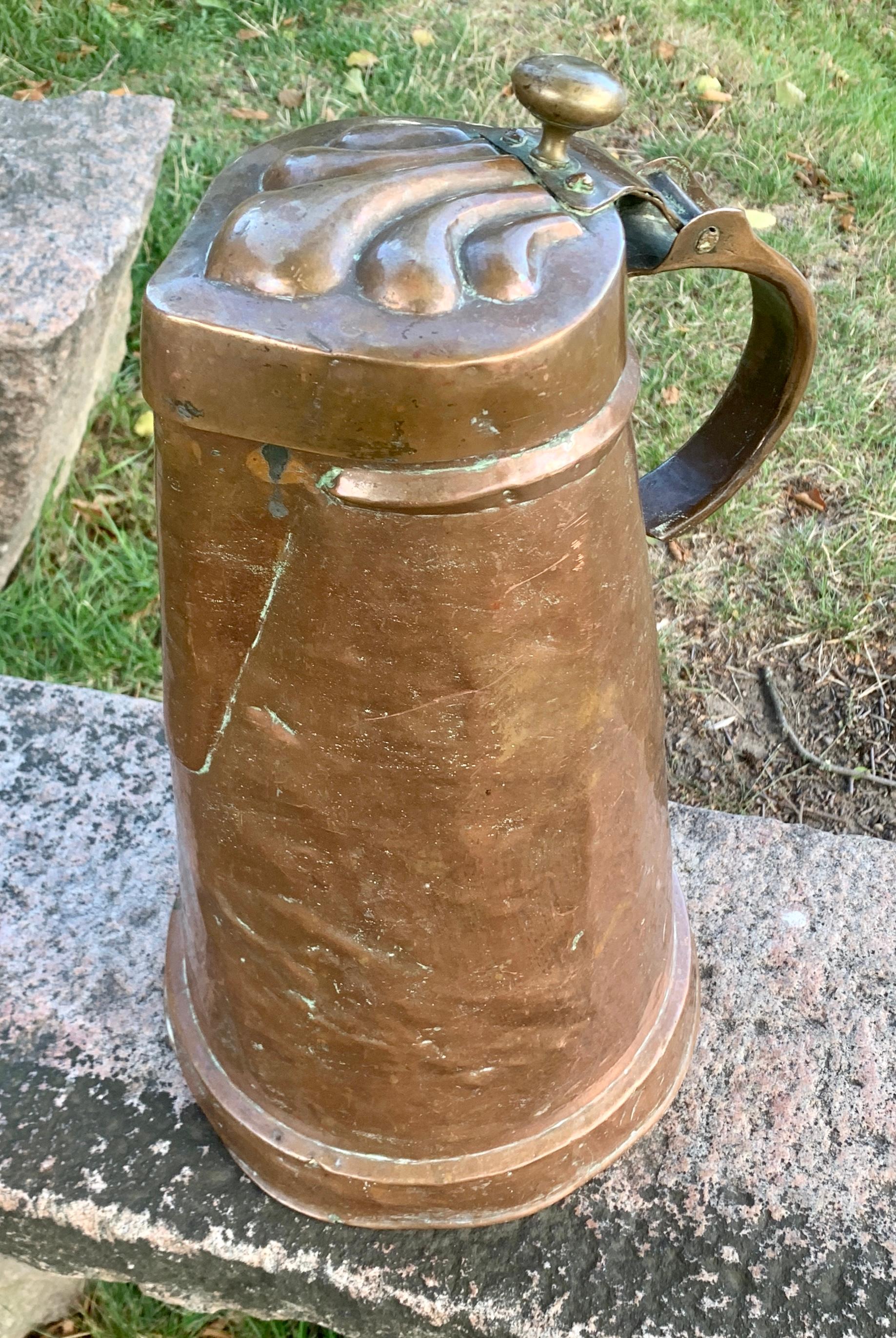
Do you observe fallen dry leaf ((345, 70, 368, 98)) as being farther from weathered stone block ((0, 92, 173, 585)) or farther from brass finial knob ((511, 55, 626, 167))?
brass finial knob ((511, 55, 626, 167))

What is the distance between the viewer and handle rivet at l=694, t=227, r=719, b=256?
826 millimetres

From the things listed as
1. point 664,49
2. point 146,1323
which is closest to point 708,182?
point 664,49

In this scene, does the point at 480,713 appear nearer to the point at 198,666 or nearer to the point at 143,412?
the point at 198,666

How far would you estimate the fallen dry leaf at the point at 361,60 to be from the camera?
312 cm

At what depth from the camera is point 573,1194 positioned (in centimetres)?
117

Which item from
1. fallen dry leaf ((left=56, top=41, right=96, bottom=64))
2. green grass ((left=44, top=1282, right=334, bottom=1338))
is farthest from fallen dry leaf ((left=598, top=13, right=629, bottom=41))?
green grass ((left=44, top=1282, right=334, bottom=1338))

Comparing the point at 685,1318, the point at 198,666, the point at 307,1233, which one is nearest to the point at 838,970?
the point at 685,1318

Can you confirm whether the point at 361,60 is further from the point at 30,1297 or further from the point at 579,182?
A: the point at 30,1297

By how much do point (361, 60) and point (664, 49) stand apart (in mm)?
929

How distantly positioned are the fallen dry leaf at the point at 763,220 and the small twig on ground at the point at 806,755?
49.5 inches

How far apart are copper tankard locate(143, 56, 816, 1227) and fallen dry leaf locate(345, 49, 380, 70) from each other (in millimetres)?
2495

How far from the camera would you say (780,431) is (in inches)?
41.0

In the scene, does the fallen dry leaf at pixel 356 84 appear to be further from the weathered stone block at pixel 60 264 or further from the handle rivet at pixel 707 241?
the handle rivet at pixel 707 241

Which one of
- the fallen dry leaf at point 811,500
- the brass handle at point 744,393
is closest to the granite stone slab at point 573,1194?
the brass handle at point 744,393
